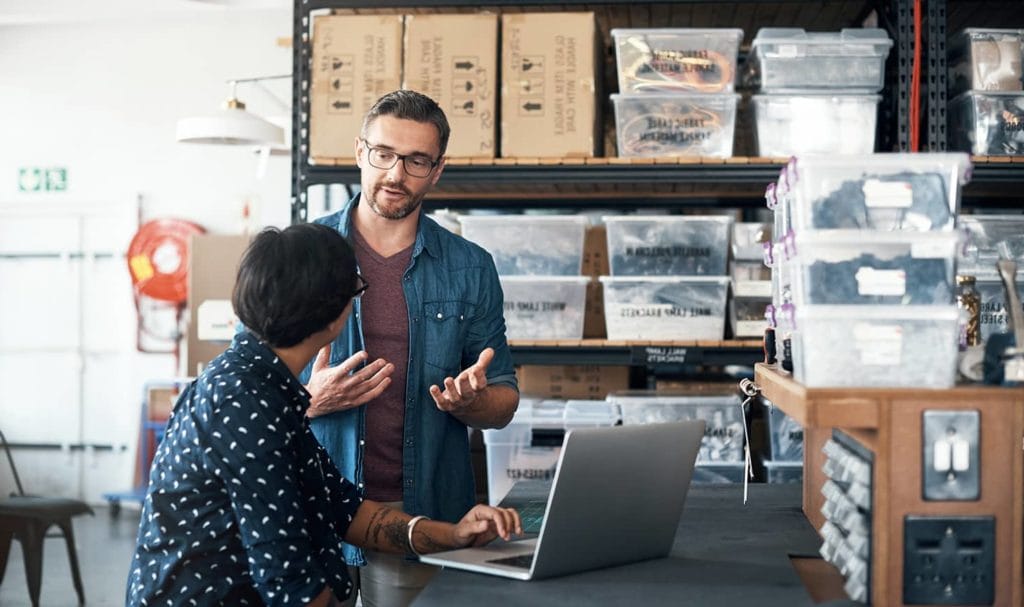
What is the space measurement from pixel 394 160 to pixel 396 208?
0.32ft

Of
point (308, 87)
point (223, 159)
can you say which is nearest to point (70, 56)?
point (223, 159)

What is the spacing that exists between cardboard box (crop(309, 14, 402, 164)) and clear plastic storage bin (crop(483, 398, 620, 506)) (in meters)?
1.01

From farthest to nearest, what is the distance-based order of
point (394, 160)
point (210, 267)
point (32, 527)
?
point (210, 267)
point (32, 527)
point (394, 160)

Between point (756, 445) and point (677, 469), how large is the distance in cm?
195

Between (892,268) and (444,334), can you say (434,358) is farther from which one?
(892,268)

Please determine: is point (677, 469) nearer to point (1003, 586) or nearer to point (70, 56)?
point (1003, 586)

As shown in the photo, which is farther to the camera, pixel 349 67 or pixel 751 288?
pixel 751 288

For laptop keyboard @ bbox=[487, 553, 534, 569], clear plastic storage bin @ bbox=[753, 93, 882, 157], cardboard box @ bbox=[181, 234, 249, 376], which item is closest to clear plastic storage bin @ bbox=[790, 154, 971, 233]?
laptop keyboard @ bbox=[487, 553, 534, 569]

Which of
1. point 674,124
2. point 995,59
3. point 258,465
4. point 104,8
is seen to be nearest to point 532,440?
point 674,124

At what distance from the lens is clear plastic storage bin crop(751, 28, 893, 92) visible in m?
3.08

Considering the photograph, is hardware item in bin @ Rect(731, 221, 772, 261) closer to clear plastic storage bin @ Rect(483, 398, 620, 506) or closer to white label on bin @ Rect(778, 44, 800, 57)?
white label on bin @ Rect(778, 44, 800, 57)

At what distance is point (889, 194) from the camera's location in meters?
1.52

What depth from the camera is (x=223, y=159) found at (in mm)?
7789

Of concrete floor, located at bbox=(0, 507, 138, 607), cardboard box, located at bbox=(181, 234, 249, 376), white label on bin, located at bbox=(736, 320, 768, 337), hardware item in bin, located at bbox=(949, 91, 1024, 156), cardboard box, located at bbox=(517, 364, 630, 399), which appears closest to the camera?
hardware item in bin, located at bbox=(949, 91, 1024, 156)
